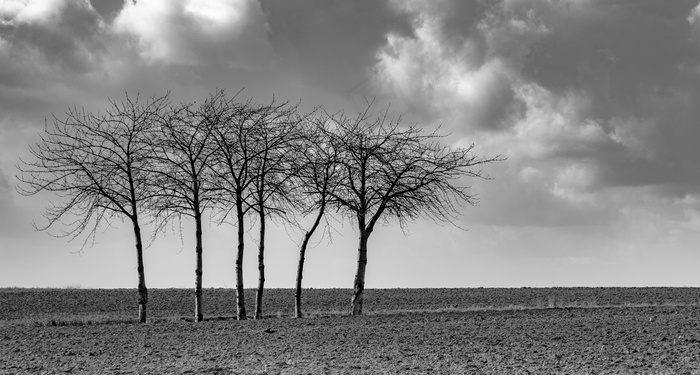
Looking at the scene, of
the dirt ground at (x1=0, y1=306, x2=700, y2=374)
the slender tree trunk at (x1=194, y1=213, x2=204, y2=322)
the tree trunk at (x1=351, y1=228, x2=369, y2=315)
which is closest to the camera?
the dirt ground at (x1=0, y1=306, x2=700, y2=374)

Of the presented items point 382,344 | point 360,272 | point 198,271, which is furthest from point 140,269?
point 382,344

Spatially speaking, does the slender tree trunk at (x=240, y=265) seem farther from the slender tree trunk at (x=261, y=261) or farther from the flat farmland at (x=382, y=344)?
the flat farmland at (x=382, y=344)

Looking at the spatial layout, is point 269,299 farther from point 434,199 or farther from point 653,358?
point 653,358

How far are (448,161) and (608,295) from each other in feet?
57.4

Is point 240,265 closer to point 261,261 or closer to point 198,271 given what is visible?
point 261,261

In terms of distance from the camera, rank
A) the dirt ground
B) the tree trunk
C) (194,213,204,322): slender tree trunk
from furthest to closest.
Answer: the tree trunk
(194,213,204,322): slender tree trunk
the dirt ground

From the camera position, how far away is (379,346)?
19219 millimetres

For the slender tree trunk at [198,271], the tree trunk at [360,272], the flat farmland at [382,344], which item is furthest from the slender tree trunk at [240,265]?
the tree trunk at [360,272]

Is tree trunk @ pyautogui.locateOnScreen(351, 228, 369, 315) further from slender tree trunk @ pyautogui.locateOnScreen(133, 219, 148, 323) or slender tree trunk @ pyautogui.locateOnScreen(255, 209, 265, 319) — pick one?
slender tree trunk @ pyautogui.locateOnScreen(133, 219, 148, 323)

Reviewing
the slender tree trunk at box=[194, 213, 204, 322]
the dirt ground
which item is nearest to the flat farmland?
the dirt ground

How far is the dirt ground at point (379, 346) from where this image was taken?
A: 16.1m

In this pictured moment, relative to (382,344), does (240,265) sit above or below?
above

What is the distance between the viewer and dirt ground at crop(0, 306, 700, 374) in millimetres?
16062

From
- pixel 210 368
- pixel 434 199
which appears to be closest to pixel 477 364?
pixel 210 368
